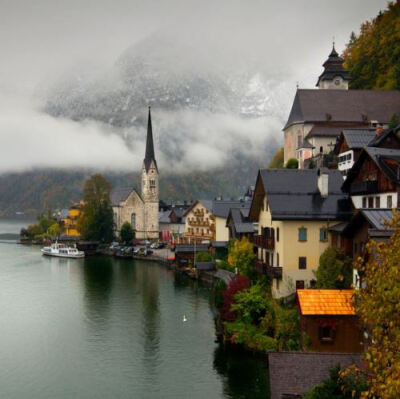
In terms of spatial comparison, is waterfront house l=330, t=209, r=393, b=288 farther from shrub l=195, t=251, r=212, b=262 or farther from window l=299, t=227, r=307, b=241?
shrub l=195, t=251, r=212, b=262

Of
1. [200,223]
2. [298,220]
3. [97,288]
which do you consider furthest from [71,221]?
[298,220]

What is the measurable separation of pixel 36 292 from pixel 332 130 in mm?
45639

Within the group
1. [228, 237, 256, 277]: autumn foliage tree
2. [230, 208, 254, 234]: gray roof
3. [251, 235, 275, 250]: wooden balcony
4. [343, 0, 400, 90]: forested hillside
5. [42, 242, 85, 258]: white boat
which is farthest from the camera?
[42, 242, 85, 258]: white boat

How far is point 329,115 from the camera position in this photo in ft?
259

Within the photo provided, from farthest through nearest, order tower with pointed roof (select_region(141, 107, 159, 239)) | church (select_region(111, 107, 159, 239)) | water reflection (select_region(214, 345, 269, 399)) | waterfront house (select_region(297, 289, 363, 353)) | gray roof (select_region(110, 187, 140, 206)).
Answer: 1. gray roof (select_region(110, 187, 140, 206))
2. tower with pointed roof (select_region(141, 107, 159, 239))
3. church (select_region(111, 107, 159, 239))
4. water reflection (select_region(214, 345, 269, 399))
5. waterfront house (select_region(297, 289, 363, 353))

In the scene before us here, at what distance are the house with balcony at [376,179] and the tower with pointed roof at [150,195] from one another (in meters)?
82.2

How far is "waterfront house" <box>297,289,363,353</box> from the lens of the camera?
27984mm

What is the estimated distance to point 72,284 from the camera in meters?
64.8

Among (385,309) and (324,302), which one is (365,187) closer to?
(324,302)

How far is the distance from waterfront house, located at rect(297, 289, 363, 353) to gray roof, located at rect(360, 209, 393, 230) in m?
3.83

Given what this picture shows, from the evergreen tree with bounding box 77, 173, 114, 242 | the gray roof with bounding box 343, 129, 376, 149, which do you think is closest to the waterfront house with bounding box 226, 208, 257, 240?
the gray roof with bounding box 343, 129, 376, 149

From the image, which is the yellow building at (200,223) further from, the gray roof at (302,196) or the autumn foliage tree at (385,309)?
the autumn foliage tree at (385,309)

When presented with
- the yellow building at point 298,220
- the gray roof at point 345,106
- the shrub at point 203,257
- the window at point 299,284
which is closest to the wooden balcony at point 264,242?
the yellow building at point 298,220

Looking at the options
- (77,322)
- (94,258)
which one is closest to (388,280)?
(77,322)
